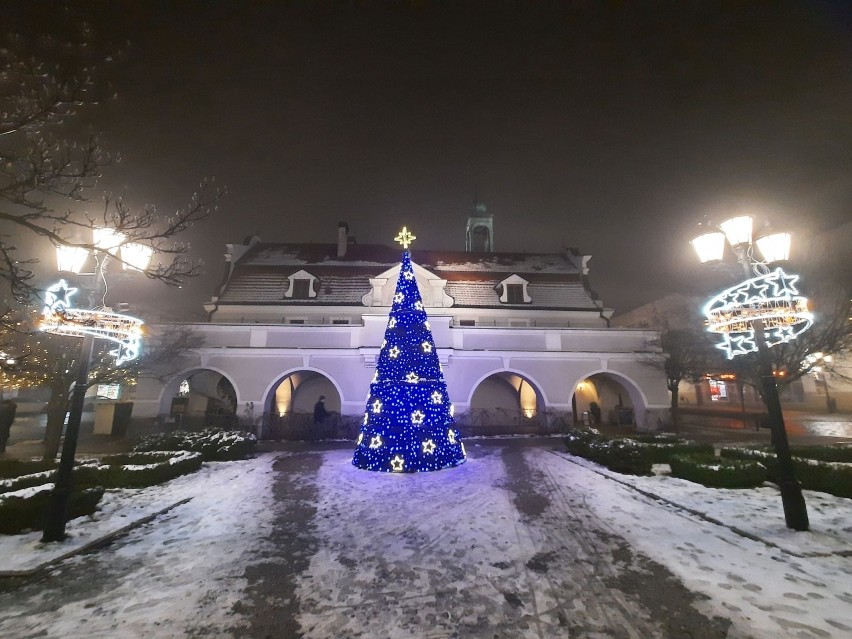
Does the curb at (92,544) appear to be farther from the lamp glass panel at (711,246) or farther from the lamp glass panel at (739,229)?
the lamp glass panel at (739,229)

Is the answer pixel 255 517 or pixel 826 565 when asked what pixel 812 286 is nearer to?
pixel 826 565

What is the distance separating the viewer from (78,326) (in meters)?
6.50

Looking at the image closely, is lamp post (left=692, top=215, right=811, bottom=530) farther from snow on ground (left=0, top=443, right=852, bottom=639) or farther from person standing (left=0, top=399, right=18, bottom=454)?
person standing (left=0, top=399, right=18, bottom=454)

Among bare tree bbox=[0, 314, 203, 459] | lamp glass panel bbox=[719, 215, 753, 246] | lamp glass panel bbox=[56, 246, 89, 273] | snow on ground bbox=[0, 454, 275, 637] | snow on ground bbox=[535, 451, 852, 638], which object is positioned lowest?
snow on ground bbox=[0, 454, 275, 637]

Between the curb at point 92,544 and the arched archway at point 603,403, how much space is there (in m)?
23.0

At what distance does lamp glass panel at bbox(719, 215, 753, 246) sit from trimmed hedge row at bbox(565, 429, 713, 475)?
6.83 m

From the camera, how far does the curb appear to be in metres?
4.97

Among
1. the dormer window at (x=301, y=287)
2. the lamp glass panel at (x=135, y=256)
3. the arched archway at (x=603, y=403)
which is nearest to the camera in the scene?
the lamp glass panel at (x=135, y=256)

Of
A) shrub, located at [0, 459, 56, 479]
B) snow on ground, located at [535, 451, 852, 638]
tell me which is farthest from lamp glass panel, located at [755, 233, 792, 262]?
shrub, located at [0, 459, 56, 479]

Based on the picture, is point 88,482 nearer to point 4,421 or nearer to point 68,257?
point 68,257

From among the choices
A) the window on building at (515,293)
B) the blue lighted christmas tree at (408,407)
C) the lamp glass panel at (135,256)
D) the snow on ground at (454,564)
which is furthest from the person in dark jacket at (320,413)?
the lamp glass panel at (135,256)

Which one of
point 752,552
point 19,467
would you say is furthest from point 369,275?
point 752,552

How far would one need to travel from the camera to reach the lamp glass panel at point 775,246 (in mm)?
6633

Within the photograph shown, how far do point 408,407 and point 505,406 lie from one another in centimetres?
1562
